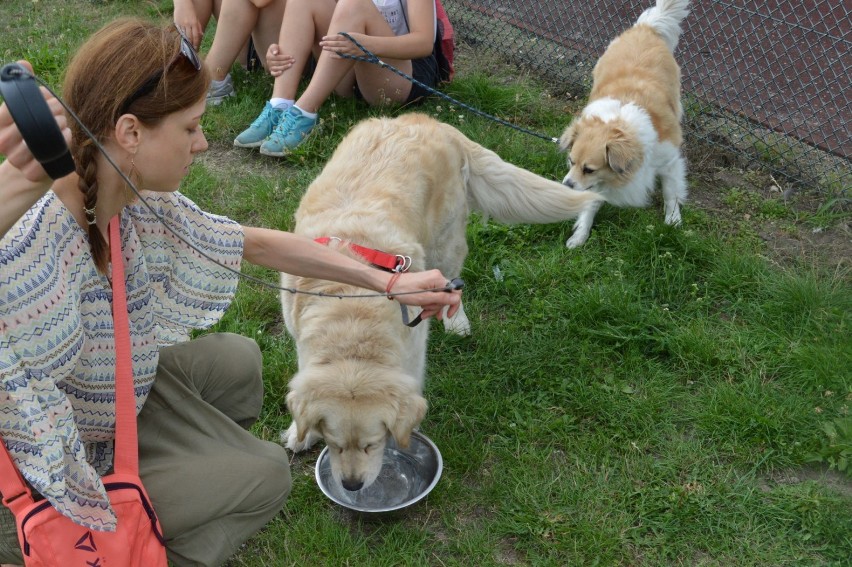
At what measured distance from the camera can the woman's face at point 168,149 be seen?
2.03m

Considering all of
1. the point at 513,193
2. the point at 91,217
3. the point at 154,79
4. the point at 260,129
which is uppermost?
the point at 154,79

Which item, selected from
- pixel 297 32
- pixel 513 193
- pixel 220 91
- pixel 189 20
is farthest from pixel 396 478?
pixel 189 20

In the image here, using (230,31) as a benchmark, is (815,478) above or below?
below

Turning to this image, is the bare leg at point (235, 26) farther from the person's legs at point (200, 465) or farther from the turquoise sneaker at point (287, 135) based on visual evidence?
the person's legs at point (200, 465)

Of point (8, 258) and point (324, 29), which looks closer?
point (8, 258)

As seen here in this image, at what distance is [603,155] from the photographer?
453cm

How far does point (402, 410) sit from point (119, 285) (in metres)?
1.05

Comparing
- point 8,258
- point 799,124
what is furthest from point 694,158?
point 8,258

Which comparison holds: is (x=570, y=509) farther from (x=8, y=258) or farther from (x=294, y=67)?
(x=294, y=67)

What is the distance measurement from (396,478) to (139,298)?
1.39m

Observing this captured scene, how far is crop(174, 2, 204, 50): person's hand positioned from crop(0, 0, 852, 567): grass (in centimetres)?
132

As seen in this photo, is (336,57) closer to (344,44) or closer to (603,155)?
(344,44)

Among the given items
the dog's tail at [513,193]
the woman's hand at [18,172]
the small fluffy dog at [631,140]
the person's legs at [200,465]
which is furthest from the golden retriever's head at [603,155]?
the woman's hand at [18,172]

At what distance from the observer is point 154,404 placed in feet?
8.36
